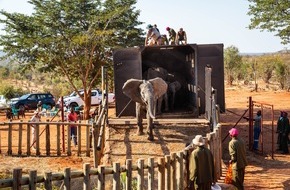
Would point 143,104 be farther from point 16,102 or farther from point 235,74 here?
point 235,74

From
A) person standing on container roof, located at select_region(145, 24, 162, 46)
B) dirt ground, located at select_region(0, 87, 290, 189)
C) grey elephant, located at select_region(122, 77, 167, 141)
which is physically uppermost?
person standing on container roof, located at select_region(145, 24, 162, 46)

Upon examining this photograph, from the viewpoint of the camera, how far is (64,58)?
73.9ft

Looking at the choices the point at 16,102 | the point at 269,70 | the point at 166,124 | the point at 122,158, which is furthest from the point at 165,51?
the point at 269,70

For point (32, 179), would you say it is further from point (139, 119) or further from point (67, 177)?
point (139, 119)

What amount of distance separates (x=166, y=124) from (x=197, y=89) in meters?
1.71

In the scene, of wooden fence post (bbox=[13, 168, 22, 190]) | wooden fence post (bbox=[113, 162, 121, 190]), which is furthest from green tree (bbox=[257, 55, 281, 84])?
wooden fence post (bbox=[13, 168, 22, 190])

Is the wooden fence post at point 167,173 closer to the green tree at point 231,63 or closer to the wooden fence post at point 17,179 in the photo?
the wooden fence post at point 17,179

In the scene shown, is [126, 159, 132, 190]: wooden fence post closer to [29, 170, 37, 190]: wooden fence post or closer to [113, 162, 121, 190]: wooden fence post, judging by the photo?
[113, 162, 121, 190]: wooden fence post

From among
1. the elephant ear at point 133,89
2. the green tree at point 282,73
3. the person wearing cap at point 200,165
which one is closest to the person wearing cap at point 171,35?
the elephant ear at point 133,89

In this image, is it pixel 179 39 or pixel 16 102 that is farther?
pixel 16 102

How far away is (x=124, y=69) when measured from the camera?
A: 13.5m

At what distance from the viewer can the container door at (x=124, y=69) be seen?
1335 cm

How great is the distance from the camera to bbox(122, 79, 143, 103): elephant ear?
38.0 ft

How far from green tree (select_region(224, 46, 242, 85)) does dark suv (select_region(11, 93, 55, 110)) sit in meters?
24.0
